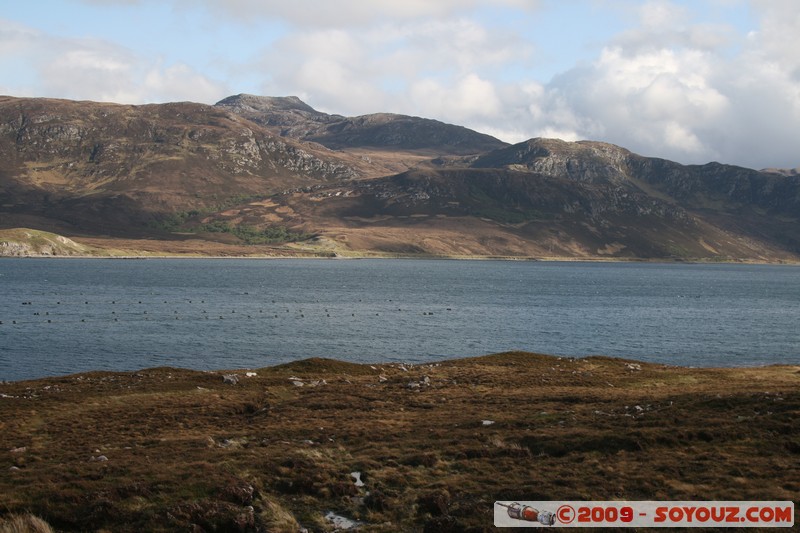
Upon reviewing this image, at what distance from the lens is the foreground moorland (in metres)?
23.1

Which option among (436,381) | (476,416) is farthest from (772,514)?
(436,381)

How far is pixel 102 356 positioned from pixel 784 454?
72.7 meters

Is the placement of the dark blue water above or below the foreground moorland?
below

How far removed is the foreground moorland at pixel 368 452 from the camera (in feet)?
75.8

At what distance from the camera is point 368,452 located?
30672mm

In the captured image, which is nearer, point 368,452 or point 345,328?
point 368,452

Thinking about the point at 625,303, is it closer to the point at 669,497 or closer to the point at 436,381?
the point at 436,381

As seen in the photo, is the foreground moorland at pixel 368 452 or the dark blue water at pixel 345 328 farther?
the dark blue water at pixel 345 328

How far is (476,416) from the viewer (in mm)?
38656

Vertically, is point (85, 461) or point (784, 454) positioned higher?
point (784, 454)

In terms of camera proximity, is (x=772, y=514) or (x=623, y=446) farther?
(x=623, y=446)

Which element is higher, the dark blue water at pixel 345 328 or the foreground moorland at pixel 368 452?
the foreground moorland at pixel 368 452

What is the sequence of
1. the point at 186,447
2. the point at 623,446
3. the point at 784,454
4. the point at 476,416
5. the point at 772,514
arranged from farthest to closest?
1. the point at 476,416
2. the point at 186,447
3. the point at 623,446
4. the point at 784,454
5. the point at 772,514

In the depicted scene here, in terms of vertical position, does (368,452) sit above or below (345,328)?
above
